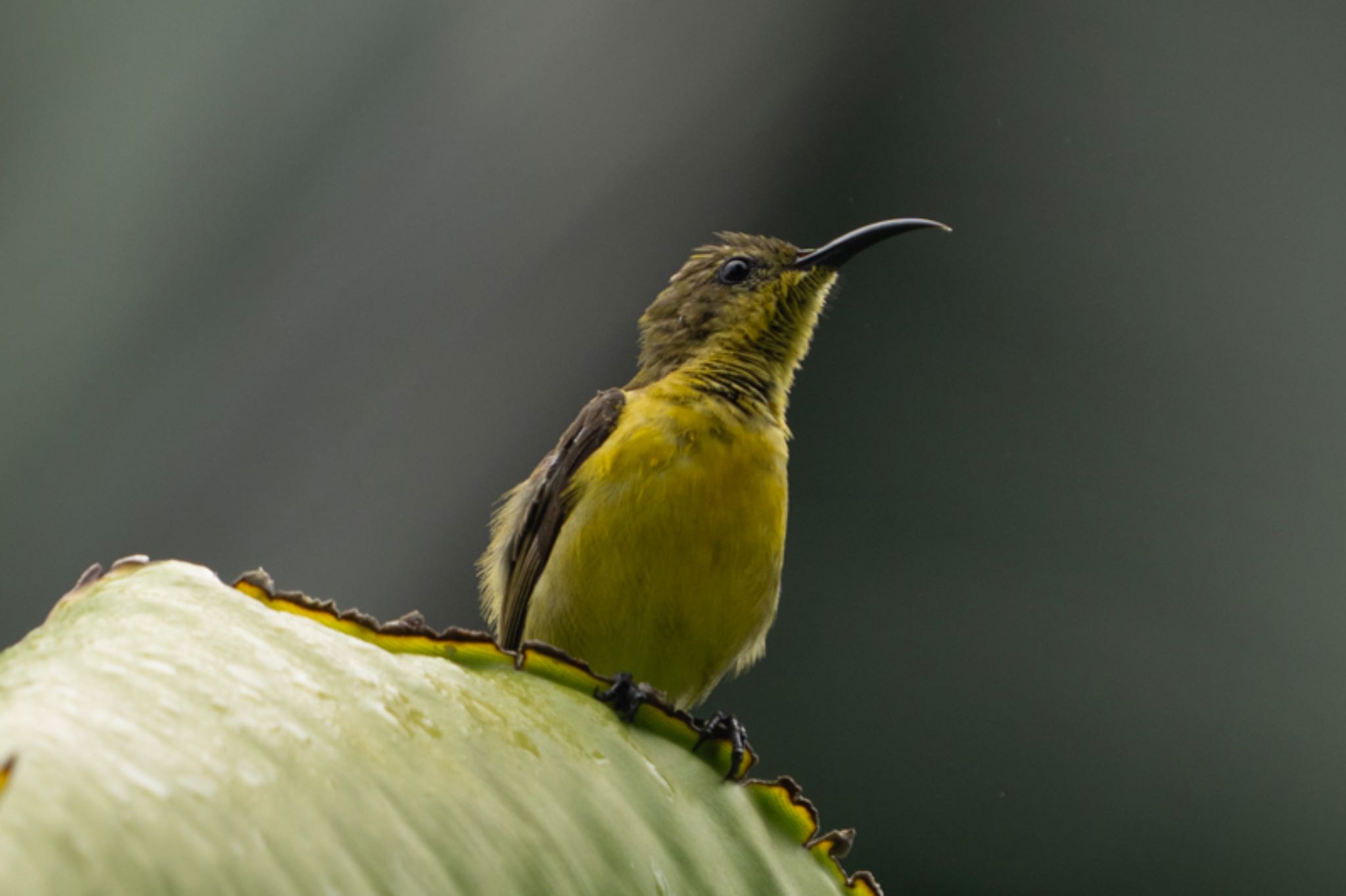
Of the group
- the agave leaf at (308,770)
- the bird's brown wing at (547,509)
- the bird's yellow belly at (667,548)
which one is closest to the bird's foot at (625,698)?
the agave leaf at (308,770)

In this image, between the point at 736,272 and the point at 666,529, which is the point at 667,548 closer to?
the point at 666,529

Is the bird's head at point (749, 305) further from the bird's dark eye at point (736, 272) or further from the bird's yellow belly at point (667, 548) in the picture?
the bird's yellow belly at point (667, 548)

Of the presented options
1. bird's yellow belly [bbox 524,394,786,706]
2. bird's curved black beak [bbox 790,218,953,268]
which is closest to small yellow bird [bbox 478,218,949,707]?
bird's yellow belly [bbox 524,394,786,706]

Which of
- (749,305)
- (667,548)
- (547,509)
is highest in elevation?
(749,305)

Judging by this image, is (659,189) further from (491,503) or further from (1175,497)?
(1175,497)

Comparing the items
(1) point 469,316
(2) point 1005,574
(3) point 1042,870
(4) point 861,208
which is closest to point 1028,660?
(2) point 1005,574

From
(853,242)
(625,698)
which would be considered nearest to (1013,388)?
(853,242)
